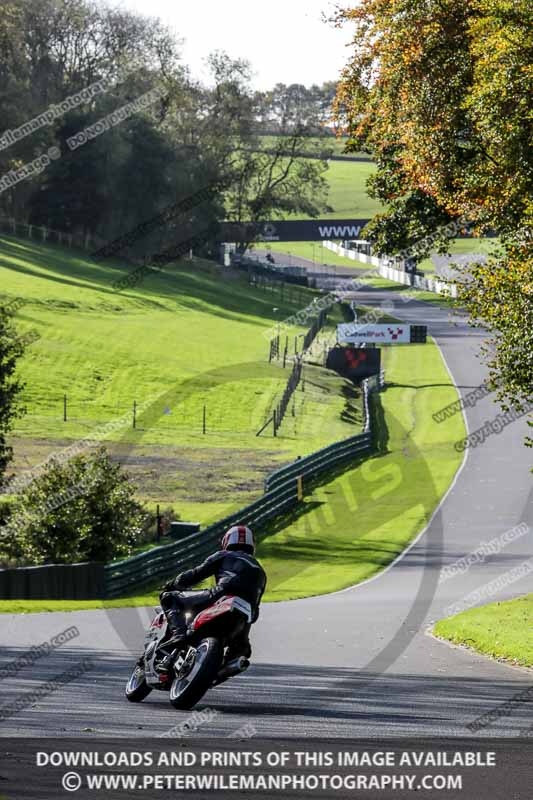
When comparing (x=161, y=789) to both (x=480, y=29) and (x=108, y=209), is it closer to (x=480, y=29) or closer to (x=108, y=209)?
(x=480, y=29)

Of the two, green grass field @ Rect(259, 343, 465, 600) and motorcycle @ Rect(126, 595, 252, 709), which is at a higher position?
motorcycle @ Rect(126, 595, 252, 709)

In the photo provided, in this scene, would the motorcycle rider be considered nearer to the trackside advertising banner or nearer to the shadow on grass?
the trackside advertising banner

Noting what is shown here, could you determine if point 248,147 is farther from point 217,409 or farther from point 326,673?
point 326,673

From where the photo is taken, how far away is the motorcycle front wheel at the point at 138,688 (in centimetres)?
1262

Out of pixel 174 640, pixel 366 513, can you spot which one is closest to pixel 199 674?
pixel 174 640

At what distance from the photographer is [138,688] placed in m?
12.7

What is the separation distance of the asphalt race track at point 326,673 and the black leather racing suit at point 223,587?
34.1 inches

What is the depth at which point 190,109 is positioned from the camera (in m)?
121

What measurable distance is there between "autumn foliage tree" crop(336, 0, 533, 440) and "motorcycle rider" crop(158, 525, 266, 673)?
320 inches

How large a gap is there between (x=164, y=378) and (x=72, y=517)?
40117mm

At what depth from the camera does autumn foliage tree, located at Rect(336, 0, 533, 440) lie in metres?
19.8

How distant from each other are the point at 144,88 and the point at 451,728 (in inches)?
4137

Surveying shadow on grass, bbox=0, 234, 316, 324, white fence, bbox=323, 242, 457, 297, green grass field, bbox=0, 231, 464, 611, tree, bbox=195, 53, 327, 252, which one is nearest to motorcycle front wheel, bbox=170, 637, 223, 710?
green grass field, bbox=0, 231, 464, 611

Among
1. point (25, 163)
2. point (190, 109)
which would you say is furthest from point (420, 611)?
point (190, 109)
